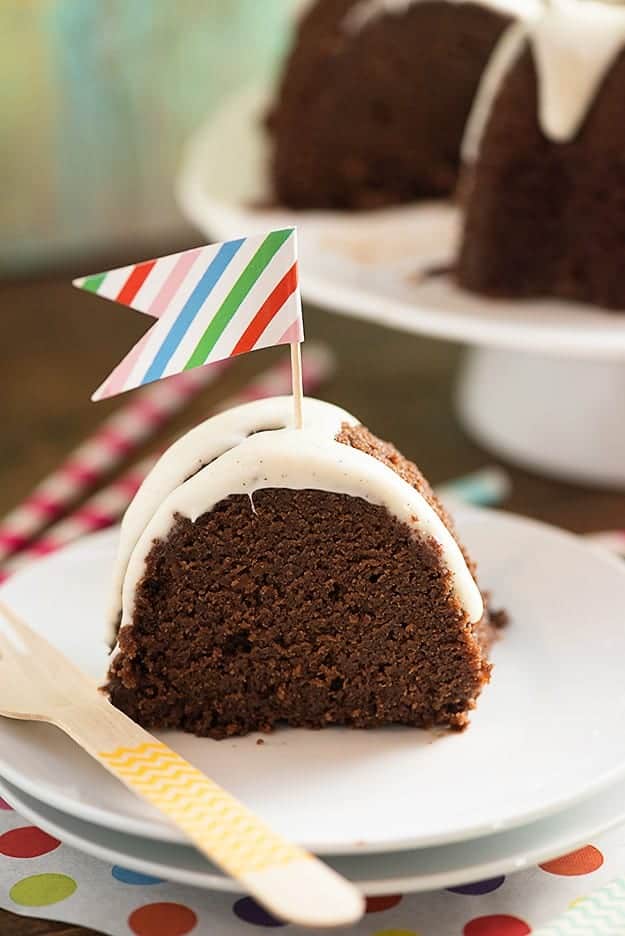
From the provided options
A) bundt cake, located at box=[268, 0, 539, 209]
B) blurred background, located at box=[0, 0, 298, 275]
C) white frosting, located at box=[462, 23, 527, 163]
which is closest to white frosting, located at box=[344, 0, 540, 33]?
bundt cake, located at box=[268, 0, 539, 209]

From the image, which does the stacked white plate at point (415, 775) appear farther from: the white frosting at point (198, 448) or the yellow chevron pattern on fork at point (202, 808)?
the white frosting at point (198, 448)

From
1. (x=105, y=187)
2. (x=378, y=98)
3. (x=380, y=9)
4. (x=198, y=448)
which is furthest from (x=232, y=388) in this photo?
(x=198, y=448)

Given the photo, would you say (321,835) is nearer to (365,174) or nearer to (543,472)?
(543,472)

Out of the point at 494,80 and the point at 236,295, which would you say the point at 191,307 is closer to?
the point at 236,295

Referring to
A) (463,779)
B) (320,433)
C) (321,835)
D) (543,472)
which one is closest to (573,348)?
(543,472)

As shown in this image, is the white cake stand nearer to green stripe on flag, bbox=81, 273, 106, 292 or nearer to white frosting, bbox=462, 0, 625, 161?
white frosting, bbox=462, 0, 625, 161

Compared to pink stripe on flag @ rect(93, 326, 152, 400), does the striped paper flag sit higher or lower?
higher
